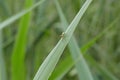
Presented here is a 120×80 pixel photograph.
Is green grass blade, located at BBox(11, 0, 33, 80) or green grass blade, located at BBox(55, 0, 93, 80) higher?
green grass blade, located at BBox(11, 0, 33, 80)

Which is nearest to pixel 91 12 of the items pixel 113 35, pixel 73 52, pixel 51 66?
pixel 113 35

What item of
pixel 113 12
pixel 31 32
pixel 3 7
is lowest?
pixel 113 12

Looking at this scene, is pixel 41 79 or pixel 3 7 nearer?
pixel 41 79

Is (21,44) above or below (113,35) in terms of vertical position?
above

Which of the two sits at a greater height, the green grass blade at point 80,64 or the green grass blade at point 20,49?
the green grass blade at point 20,49

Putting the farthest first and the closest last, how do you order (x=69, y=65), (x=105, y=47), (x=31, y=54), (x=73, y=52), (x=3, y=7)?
1. (x=105, y=47)
2. (x=31, y=54)
3. (x=3, y=7)
4. (x=69, y=65)
5. (x=73, y=52)

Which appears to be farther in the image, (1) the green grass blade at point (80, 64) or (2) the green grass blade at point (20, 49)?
(2) the green grass blade at point (20, 49)

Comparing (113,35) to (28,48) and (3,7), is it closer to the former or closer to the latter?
(28,48)

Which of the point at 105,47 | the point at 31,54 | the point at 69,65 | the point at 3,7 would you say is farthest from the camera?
the point at 105,47

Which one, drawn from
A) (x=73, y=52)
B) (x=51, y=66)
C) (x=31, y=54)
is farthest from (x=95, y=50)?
→ (x=51, y=66)

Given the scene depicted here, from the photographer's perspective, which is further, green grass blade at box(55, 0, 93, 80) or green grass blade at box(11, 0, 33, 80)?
green grass blade at box(11, 0, 33, 80)
